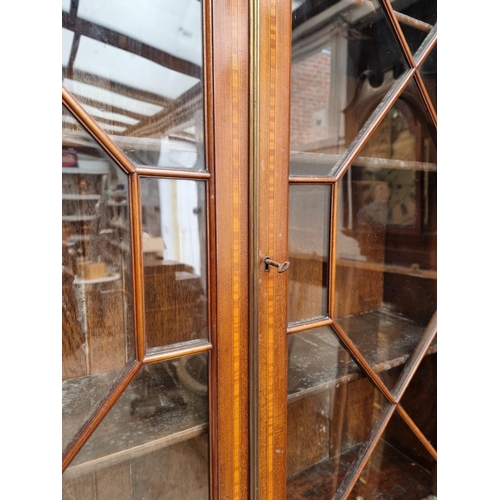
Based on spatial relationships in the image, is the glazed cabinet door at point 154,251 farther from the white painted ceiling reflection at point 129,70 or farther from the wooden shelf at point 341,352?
the wooden shelf at point 341,352

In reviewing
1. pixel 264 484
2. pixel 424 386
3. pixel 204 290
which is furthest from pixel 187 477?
pixel 424 386

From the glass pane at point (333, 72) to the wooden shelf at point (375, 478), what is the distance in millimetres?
459

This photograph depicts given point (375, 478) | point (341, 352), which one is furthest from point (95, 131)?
point (375, 478)

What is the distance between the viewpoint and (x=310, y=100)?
0.66 m

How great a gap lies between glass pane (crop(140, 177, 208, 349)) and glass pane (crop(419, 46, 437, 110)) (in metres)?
0.44

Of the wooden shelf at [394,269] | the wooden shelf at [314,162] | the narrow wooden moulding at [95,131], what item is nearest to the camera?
the narrow wooden moulding at [95,131]

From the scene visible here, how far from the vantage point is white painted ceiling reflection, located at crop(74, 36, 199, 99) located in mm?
410

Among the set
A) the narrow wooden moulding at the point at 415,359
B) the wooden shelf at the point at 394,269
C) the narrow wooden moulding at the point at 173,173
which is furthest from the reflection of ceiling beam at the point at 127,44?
the narrow wooden moulding at the point at 415,359

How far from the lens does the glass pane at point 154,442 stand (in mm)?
433

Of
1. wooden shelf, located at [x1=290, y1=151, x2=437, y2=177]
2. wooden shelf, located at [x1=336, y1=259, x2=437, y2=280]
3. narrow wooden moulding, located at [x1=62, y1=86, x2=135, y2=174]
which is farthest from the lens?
wooden shelf, located at [x1=336, y1=259, x2=437, y2=280]

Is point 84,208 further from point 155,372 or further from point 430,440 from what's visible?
point 430,440

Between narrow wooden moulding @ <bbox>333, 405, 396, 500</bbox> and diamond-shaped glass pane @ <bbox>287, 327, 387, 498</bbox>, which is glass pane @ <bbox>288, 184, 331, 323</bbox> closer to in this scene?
diamond-shaped glass pane @ <bbox>287, 327, 387, 498</bbox>

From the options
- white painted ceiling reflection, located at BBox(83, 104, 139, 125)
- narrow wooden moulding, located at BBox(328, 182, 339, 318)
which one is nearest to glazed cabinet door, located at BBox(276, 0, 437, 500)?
narrow wooden moulding, located at BBox(328, 182, 339, 318)
